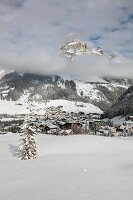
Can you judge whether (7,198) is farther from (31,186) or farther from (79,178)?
(79,178)

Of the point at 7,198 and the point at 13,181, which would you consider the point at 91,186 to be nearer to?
the point at 7,198

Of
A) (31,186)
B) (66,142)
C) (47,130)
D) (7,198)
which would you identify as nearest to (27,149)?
(66,142)

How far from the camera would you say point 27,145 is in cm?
5925

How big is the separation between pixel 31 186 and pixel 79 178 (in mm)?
4382

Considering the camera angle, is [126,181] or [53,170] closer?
[126,181]

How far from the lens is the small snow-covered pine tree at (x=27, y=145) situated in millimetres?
58003

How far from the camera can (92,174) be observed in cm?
3231

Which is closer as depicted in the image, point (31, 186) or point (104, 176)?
point (31, 186)

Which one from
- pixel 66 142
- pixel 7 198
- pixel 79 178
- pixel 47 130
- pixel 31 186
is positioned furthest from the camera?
pixel 47 130

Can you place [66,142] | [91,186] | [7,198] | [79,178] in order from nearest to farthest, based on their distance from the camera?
1. [7,198]
2. [91,186]
3. [79,178]
4. [66,142]

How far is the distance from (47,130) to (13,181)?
6157 inches

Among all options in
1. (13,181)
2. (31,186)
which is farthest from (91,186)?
(13,181)

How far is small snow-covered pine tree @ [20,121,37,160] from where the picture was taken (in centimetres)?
5800

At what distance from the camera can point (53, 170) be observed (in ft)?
122
